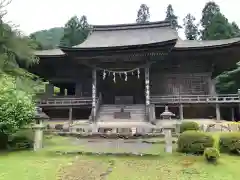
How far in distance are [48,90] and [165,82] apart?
13316 millimetres

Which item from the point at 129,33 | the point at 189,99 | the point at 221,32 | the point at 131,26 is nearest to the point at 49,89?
the point at 129,33

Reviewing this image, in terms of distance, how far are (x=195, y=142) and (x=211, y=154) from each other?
1.18 m

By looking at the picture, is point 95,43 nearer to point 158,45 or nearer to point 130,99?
point 130,99

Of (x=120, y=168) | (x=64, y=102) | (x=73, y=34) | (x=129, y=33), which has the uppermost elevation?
(x=73, y=34)

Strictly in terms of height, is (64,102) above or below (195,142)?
above

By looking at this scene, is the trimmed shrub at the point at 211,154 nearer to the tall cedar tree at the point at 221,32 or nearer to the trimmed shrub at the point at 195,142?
the trimmed shrub at the point at 195,142

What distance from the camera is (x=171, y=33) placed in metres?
30.0

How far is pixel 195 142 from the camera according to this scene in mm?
10031

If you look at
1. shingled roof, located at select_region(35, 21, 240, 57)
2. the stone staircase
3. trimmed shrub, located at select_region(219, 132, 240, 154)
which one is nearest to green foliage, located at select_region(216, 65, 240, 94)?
shingled roof, located at select_region(35, 21, 240, 57)

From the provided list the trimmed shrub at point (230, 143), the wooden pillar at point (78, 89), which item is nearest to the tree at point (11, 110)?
the trimmed shrub at point (230, 143)

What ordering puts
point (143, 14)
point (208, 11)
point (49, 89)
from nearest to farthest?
point (49, 89) < point (208, 11) < point (143, 14)

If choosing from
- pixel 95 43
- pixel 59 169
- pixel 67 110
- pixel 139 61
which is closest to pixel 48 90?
pixel 67 110

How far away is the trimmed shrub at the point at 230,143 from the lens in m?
10.0

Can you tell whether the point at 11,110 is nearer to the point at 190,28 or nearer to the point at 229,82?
the point at 229,82
